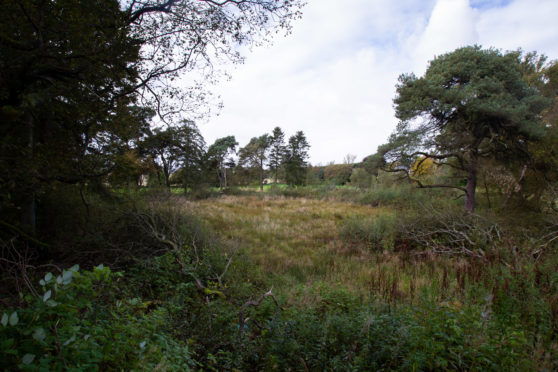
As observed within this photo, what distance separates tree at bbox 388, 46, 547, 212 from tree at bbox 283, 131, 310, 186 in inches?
1100

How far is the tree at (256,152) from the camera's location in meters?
44.0

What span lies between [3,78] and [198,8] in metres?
4.31

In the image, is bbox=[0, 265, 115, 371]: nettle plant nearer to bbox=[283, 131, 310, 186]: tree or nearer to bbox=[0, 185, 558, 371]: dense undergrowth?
bbox=[0, 185, 558, 371]: dense undergrowth

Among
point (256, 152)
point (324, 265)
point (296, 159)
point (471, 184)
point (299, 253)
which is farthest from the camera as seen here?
point (256, 152)

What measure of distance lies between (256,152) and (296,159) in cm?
928

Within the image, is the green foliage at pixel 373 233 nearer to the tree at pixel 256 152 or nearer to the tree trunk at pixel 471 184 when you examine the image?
the tree trunk at pixel 471 184

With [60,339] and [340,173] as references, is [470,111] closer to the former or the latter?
[60,339]

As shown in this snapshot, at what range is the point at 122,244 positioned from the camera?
5.62 meters

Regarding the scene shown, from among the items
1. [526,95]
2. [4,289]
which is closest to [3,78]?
[4,289]

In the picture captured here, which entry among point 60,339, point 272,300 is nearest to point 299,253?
point 272,300

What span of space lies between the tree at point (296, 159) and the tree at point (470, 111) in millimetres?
27942

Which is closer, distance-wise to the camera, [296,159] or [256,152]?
[296,159]

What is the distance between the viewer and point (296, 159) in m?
39.6

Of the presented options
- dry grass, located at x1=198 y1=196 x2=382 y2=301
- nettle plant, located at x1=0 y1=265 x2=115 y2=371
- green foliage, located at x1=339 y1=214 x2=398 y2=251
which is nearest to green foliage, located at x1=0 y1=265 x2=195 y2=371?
nettle plant, located at x1=0 y1=265 x2=115 y2=371
